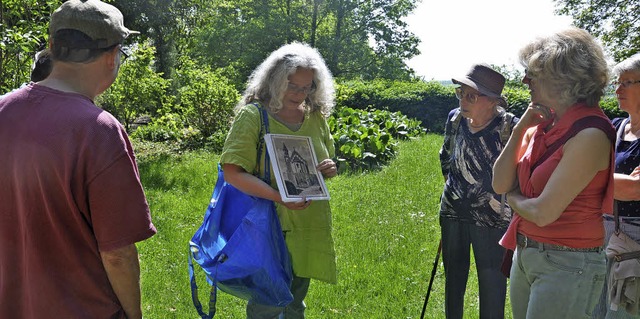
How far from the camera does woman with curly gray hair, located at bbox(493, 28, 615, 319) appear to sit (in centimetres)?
236

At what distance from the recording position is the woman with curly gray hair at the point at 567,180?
236 centimetres

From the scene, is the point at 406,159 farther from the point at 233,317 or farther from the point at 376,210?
the point at 233,317

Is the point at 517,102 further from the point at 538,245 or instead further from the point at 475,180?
the point at 538,245

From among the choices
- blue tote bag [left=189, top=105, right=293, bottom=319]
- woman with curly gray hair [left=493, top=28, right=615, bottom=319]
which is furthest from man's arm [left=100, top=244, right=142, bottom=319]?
woman with curly gray hair [left=493, top=28, right=615, bottom=319]

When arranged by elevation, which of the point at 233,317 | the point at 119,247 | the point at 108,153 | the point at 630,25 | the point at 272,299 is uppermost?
the point at 630,25

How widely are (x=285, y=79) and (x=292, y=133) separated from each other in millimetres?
306

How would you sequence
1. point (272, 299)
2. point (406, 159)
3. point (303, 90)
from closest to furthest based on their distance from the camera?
point (272, 299)
point (303, 90)
point (406, 159)

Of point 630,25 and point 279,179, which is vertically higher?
point 630,25

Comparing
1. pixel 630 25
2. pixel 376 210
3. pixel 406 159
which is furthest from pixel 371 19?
pixel 376 210

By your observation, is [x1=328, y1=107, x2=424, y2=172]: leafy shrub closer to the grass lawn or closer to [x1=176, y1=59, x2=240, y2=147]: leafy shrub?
the grass lawn

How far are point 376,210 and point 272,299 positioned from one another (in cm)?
482

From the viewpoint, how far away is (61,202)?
6.06 ft

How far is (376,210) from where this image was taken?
7652 millimetres

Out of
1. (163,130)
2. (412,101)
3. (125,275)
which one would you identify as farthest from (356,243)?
(412,101)
